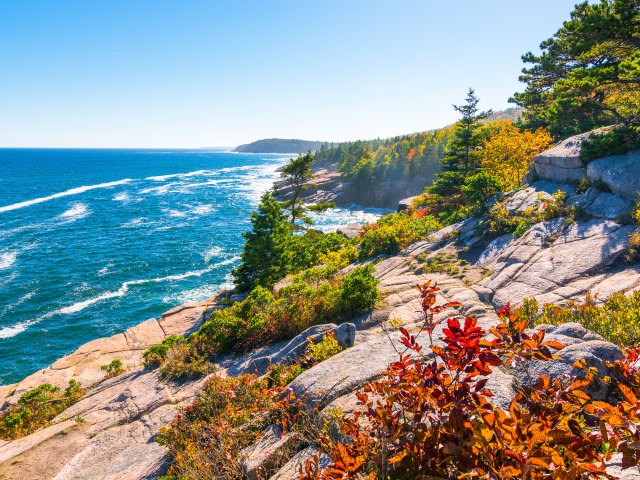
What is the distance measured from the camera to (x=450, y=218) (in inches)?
899

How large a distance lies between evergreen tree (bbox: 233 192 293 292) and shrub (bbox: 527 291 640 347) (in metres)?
18.0

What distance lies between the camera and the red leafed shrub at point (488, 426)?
226 centimetres

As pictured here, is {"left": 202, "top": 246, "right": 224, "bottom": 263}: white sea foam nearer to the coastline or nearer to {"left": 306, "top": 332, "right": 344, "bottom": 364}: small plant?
the coastline

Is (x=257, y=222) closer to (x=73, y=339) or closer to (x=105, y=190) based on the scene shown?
(x=73, y=339)

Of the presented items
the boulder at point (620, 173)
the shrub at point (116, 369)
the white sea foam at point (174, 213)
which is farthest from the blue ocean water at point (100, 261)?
the boulder at point (620, 173)

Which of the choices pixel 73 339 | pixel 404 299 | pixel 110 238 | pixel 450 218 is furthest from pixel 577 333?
pixel 110 238

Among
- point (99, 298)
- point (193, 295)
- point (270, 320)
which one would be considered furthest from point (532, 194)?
point (99, 298)

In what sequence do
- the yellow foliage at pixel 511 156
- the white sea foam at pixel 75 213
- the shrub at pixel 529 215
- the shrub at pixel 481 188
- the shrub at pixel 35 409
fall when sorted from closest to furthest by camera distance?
the shrub at pixel 35 409, the shrub at pixel 529 215, the shrub at pixel 481 188, the yellow foliage at pixel 511 156, the white sea foam at pixel 75 213

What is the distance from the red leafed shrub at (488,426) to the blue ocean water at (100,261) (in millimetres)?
28629

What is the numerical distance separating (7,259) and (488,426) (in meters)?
53.5

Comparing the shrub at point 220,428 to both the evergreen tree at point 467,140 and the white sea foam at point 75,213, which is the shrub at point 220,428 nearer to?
the evergreen tree at point 467,140

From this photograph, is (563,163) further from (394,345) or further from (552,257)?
(394,345)

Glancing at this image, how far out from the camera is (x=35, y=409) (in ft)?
46.3

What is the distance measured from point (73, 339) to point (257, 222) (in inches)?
673
